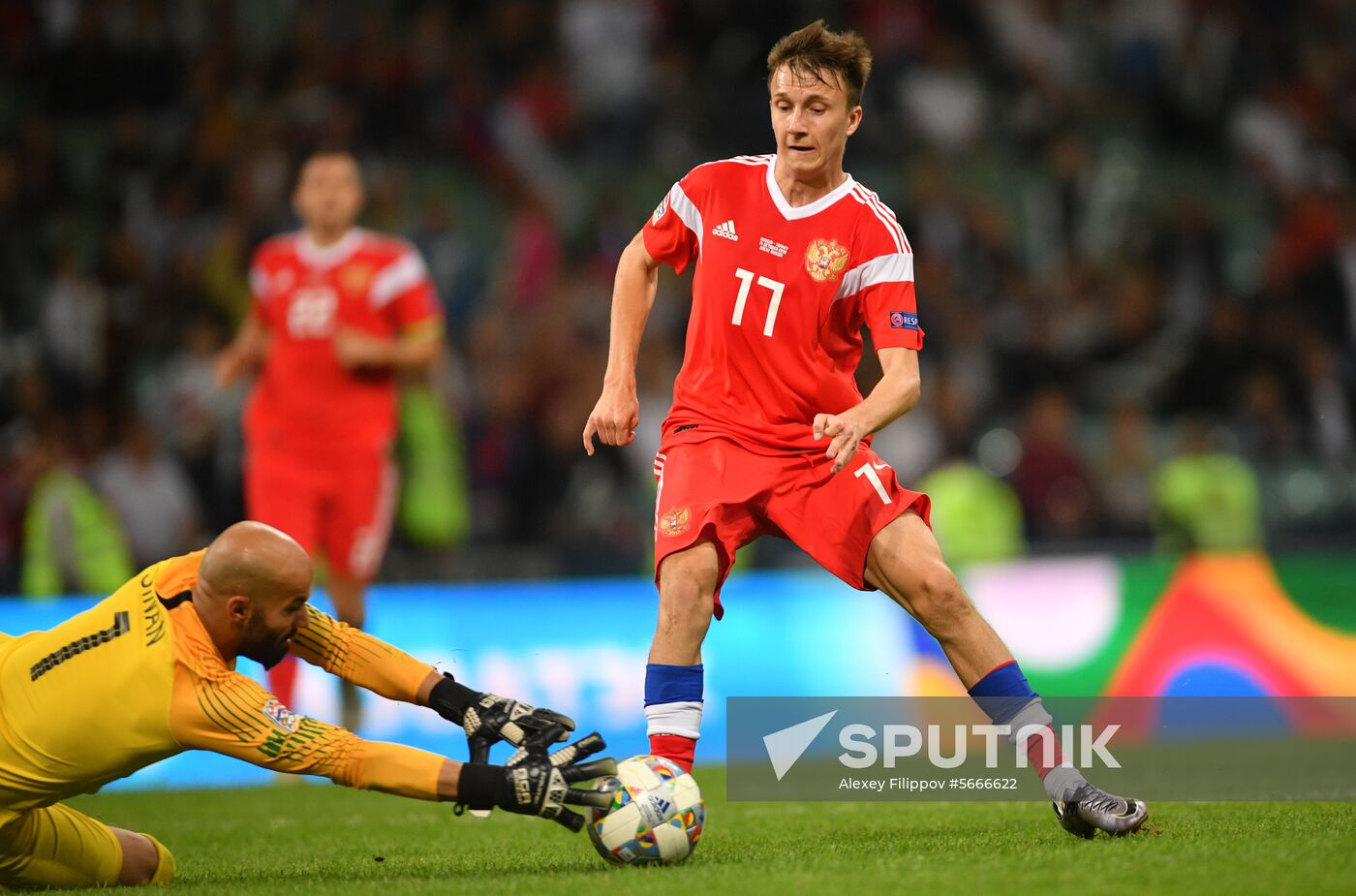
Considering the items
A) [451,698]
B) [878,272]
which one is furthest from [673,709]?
[878,272]

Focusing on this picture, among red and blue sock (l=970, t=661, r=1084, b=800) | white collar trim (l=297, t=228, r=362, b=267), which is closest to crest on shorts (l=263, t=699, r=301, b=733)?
red and blue sock (l=970, t=661, r=1084, b=800)

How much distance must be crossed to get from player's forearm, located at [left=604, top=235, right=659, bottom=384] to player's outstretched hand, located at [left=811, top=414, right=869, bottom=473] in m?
0.96

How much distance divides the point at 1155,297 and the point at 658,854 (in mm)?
10809

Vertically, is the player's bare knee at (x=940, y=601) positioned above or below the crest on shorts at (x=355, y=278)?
below

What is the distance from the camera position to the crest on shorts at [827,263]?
19.4 feet

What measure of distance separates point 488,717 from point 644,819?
1.88ft

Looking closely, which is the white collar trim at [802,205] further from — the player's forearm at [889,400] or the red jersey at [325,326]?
the red jersey at [325,326]

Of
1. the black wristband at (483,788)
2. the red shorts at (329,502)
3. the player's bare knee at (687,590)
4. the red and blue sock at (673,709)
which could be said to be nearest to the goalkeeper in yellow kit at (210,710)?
the black wristband at (483,788)

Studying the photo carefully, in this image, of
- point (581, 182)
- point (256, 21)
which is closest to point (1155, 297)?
point (581, 182)

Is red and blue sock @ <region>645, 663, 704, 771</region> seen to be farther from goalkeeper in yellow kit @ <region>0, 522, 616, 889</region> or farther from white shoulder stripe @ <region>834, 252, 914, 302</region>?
white shoulder stripe @ <region>834, 252, 914, 302</region>

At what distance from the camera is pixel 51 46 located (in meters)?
14.7

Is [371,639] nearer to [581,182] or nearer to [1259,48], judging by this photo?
[581,182]

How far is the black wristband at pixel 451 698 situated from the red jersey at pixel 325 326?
154 inches

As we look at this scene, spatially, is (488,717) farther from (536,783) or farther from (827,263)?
(827,263)
